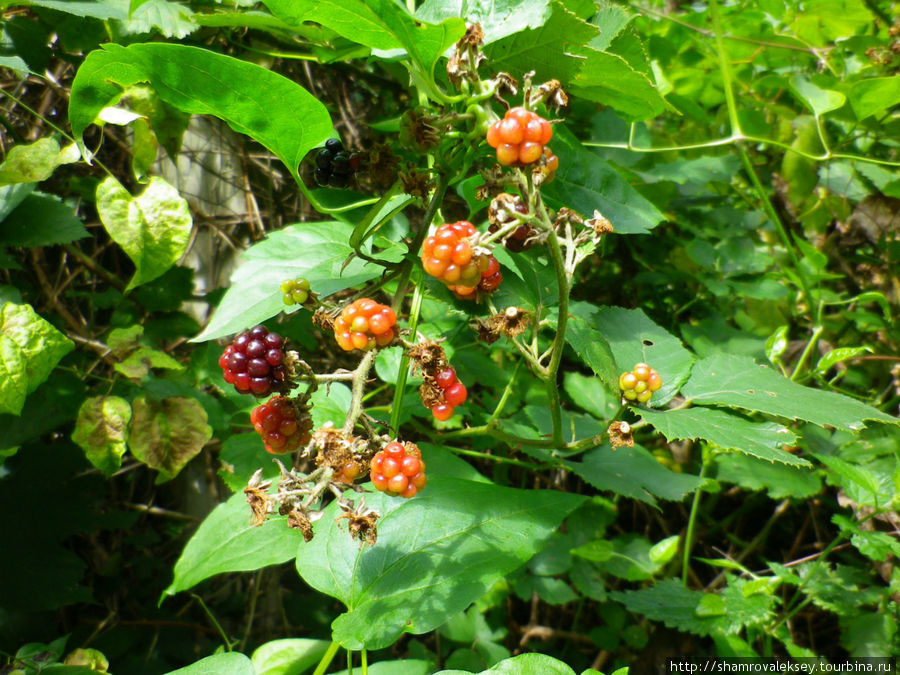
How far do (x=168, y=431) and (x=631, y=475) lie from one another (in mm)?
907

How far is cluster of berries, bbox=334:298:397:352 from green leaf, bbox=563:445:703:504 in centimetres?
62

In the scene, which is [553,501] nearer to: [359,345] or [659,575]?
[359,345]

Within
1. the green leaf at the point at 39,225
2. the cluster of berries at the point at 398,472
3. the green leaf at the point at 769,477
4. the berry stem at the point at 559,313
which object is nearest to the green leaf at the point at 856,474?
the green leaf at the point at 769,477

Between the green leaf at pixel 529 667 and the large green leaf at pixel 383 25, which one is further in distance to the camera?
the green leaf at pixel 529 667

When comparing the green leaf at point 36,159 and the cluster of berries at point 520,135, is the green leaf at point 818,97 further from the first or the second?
the green leaf at point 36,159

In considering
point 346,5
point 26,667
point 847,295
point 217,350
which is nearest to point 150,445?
point 217,350

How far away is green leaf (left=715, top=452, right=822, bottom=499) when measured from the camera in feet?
4.32

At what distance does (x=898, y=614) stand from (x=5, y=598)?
2069 mm

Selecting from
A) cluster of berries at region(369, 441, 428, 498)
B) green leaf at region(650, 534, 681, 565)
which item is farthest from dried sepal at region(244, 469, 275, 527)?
green leaf at region(650, 534, 681, 565)

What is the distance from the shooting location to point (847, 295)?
5.98 feet

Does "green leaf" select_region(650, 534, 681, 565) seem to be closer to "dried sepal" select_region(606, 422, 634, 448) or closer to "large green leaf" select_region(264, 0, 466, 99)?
"dried sepal" select_region(606, 422, 634, 448)

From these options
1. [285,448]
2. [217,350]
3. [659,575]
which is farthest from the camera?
[659,575]

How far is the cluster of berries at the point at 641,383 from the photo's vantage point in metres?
0.82

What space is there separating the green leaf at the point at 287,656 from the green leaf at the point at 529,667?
34 cm
